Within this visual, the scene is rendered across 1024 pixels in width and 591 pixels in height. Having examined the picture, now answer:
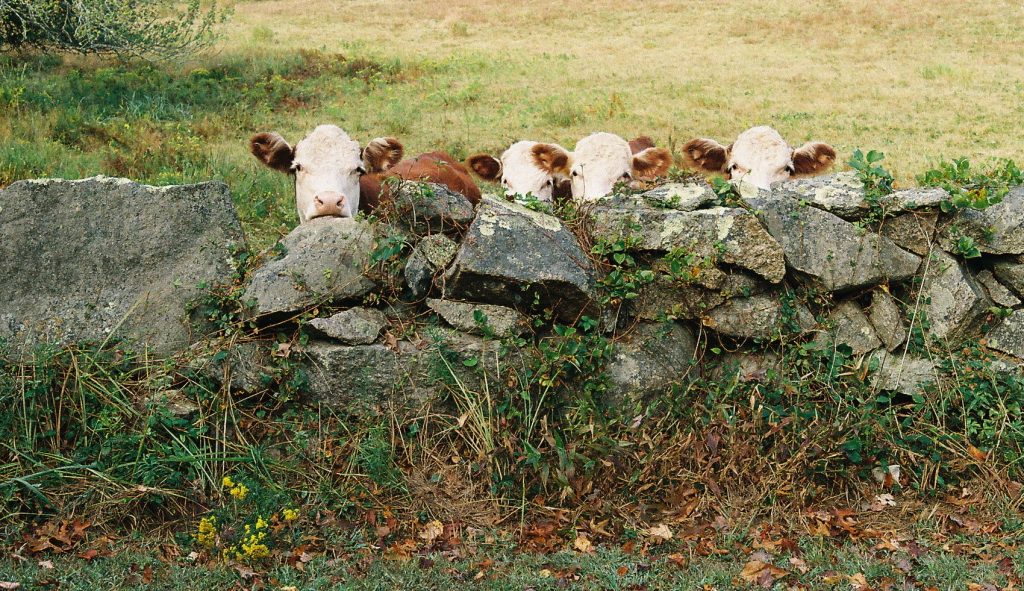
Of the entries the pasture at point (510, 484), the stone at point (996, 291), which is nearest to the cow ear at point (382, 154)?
the pasture at point (510, 484)

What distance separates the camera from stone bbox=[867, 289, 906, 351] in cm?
652

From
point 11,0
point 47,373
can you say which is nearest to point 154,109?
point 11,0

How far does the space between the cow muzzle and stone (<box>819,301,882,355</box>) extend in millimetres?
3916

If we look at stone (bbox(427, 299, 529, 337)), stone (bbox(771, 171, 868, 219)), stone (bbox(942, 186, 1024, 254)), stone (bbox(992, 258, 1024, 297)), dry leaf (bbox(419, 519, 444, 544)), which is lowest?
dry leaf (bbox(419, 519, 444, 544))

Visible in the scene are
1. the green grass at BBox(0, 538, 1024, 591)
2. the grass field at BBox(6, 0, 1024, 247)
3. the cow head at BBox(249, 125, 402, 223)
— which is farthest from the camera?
the grass field at BBox(6, 0, 1024, 247)

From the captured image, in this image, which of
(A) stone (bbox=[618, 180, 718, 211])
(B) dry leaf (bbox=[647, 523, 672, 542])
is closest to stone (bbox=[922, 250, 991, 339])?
(A) stone (bbox=[618, 180, 718, 211])

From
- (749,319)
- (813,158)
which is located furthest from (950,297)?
(813,158)

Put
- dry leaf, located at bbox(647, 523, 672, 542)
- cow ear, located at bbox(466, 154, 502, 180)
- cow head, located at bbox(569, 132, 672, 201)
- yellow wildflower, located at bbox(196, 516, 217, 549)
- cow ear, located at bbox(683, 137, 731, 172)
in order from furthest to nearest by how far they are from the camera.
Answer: cow ear, located at bbox(683, 137, 731, 172), cow ear, located at bbox(466, 154, 502, 180), cow head, located at bbox(569, 132, 672, 201), dry leaf, located at bbox(647, 523, 672, 542), yellow wildflower, located at bbox(196, 516, 217, 549)

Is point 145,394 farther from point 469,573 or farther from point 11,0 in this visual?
point 11,0

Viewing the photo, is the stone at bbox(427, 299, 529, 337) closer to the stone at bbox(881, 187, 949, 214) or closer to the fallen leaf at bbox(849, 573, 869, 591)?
the fallen leaf at bbox(849, 573, 869, 591)

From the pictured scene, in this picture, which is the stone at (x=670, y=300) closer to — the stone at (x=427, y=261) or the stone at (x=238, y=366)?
the stone at (x=427, y=261)

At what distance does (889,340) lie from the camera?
652cm

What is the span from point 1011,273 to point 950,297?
517 millimetres

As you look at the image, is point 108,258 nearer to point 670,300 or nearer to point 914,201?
point 670,300
